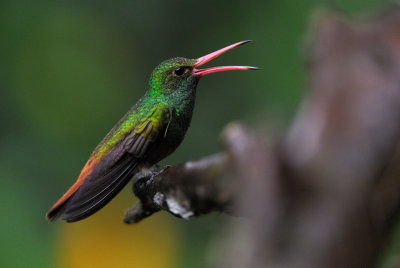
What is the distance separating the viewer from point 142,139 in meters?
2.62

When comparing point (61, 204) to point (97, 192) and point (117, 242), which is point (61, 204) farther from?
point (117, 242)

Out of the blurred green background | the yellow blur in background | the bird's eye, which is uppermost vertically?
the bird's eye

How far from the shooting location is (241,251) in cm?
99

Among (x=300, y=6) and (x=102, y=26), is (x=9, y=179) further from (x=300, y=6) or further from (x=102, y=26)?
(x=300, y=6)

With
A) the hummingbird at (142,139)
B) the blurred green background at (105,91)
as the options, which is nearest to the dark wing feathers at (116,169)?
the hummingbird at (142,139)

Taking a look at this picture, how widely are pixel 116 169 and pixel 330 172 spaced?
5.34 ft

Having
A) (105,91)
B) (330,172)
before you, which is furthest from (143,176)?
(105,91)

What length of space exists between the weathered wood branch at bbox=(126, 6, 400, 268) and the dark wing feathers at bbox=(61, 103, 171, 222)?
1.31 meters

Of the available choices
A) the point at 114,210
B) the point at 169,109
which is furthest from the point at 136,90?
the point at 169,109

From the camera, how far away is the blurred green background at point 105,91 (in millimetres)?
4539

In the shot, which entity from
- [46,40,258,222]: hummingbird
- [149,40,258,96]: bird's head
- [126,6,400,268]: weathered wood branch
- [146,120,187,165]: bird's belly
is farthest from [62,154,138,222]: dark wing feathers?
[126,6,400,268]: weathered wood branch

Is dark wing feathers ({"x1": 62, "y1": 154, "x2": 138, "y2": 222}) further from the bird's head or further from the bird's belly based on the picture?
the bird's head

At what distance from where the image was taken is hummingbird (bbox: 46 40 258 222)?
235 centimetres

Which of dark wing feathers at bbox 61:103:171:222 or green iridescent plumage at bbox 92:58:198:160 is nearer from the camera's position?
dark wing feathers at bbox 61:103:171:222
